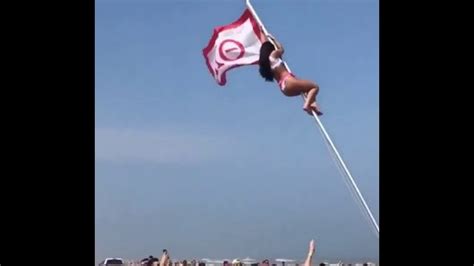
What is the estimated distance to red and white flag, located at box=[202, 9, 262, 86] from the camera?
193 inches

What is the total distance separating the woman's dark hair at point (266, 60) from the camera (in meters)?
4.71

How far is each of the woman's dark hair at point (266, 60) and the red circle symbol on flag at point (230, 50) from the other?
0.17 m

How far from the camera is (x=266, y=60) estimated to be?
4758mm

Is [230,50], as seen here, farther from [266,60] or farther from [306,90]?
[306,90]

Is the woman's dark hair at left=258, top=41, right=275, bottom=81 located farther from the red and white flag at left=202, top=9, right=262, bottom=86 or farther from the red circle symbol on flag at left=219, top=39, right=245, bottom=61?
the red circle symbol on flag at left=219, top=39, right=245, bottom=61

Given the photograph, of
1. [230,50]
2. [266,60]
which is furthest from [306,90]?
[230,50]

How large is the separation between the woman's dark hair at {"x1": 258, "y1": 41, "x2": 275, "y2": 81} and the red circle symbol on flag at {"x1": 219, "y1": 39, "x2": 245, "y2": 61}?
17 cm

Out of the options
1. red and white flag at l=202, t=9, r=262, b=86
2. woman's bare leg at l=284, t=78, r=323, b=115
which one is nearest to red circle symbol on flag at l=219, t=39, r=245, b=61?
red and white flag at l=202, t=9, r=262, b=86

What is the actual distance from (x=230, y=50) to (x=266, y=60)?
32cm
